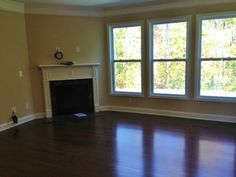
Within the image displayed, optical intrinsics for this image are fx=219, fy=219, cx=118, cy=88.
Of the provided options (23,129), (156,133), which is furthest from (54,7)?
(156,133)

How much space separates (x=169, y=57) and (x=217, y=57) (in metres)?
1.04

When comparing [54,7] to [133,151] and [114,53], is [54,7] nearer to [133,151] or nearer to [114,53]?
[114,53]

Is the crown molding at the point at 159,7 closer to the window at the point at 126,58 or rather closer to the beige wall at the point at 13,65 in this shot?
the window at the point at 126,58

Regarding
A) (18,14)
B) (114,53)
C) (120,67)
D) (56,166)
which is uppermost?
(18,14)

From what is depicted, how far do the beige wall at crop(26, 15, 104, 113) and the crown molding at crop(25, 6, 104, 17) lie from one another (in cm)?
9

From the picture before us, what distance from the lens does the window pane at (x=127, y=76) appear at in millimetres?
Answer: 5605

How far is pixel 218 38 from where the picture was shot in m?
4.64

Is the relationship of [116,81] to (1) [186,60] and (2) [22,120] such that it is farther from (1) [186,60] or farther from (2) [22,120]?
(2) [22,120]

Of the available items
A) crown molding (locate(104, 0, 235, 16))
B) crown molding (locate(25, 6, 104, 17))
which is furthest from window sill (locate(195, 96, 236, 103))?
crown molding (locate(25, 6, 104, 17))

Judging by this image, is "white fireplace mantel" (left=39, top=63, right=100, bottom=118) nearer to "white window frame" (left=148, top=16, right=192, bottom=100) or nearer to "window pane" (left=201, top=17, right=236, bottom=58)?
"white window frame" (left=148, top=16, right=192, bottom=100)

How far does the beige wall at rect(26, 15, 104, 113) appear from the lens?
5207mm

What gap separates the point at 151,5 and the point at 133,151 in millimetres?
3383

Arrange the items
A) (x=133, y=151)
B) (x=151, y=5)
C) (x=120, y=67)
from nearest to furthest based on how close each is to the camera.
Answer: (x=133, y=151)
(x=151, y=5)
(x=120, y=67)

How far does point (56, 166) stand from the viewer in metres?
3.03
